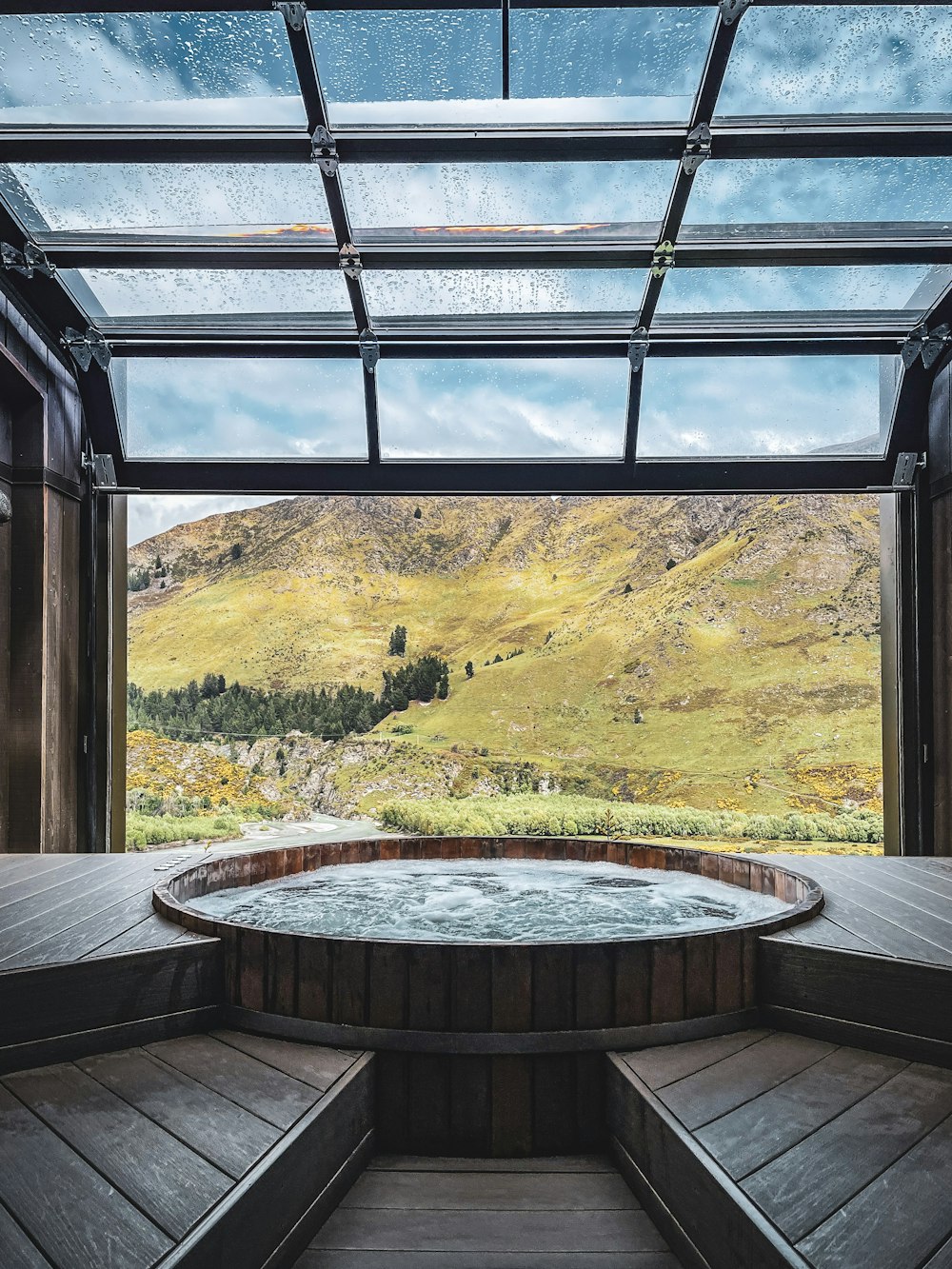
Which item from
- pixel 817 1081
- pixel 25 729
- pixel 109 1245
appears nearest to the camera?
pixel 109 1245

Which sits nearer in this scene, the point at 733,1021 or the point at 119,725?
the point at 733,1021

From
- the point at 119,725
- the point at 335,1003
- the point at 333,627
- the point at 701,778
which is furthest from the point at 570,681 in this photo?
the point at 335,1003

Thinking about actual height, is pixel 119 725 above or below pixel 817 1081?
above

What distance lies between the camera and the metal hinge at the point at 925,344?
3.58m

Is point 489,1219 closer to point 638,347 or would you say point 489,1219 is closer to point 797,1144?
point 797,1144

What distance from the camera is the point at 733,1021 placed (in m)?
1.84

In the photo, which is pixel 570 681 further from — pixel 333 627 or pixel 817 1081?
pixel 817 1081

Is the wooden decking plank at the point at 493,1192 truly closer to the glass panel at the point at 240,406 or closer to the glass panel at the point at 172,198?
the glass panel at the point at 172,198

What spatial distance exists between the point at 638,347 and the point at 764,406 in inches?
29.7

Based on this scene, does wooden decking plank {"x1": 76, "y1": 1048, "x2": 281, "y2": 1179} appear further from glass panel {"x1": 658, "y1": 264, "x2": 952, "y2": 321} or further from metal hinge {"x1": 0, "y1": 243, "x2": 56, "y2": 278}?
glass panel {"x1": 658, "y1": 264, "x2": 952, "y2": 321}

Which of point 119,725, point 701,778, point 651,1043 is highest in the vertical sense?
point 119,725

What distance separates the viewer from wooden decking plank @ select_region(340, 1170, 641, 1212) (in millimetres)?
1555

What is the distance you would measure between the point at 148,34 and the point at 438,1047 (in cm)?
302

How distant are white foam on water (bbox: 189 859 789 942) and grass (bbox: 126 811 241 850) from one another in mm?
4589
